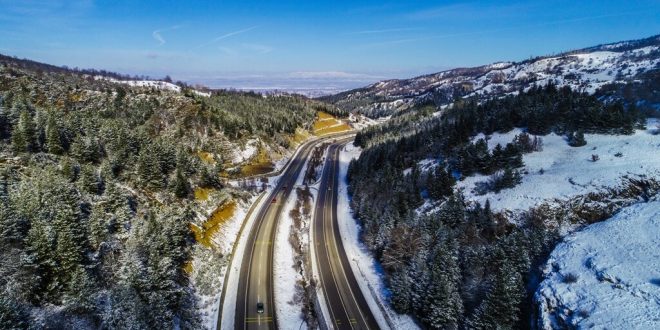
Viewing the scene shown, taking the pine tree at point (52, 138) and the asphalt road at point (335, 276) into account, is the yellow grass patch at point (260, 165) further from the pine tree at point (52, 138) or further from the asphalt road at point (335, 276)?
the pine tree at point (52, 138)

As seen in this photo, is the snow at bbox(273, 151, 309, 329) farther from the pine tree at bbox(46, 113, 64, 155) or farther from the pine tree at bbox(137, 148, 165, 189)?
the pine tree at bbox(46, 113, 64, 155)

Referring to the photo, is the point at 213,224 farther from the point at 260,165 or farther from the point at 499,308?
the point at 260,165

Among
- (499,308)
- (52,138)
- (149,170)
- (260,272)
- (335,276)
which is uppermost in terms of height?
(52,138)

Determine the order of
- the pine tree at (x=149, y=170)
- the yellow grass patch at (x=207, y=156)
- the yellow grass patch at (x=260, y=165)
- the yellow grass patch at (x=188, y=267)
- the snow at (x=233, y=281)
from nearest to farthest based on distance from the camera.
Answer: the snow at (x=233, y=281) < the yellow grass patch at (x=188, y=267) < the pine tree at (x=149, y=170) < the yellow grass patch at (x=207, y=156) < the yellow grass patch at (x=260, y=165)

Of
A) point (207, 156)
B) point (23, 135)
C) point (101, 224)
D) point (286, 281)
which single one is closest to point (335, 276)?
point (286, 281)

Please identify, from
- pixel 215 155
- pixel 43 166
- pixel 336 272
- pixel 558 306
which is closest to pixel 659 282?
pixel 558 306

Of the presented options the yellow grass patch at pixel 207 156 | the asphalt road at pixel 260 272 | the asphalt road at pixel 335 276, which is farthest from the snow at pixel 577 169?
the yellow grass patch at pixel 207 156
